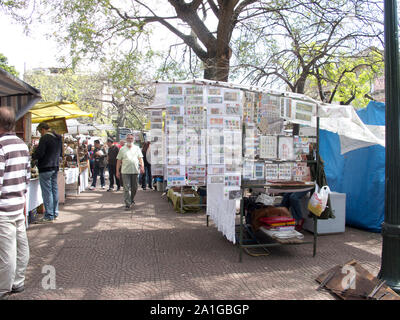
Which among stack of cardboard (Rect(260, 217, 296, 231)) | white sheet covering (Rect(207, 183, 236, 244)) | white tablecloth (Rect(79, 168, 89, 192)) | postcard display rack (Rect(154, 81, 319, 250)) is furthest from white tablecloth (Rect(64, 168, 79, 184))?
stack of cardboard (Rect(260, 217, 296, 231))

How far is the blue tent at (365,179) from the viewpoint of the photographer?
6684 millimetres

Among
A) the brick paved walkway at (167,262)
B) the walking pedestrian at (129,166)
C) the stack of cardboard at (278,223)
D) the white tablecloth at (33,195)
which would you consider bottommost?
the brick paved walkway at (167,262)

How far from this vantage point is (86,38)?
A: 9.41 metres

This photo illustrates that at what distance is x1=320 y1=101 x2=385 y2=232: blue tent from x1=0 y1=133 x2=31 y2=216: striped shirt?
253 inches

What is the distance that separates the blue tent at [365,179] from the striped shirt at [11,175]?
21.1 feet

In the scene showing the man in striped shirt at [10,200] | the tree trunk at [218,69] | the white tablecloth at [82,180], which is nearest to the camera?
the man in striped shirt at [10,200]

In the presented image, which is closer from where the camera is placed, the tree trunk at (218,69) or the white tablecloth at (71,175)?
the tree trunk at (218,69)

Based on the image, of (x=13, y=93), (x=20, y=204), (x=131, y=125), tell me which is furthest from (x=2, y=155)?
(x=131, y=125)

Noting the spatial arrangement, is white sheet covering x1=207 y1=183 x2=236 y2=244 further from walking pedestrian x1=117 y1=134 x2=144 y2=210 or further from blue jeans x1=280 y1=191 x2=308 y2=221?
walking pedestrian x1=117 y1=134 x2=144 y2=210

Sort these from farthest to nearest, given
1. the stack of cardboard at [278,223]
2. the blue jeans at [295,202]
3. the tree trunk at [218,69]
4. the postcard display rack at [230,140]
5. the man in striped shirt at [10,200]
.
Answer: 1. the tree trunk at [218,69]
2. the blue jeans at [295,202]
3. the stack of cardboard at [278,223]
4. the postcard display rack at [230,140]
5. the man in striped shirt at [10,200]

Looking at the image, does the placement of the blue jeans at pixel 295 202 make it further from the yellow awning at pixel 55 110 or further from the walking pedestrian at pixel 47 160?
the yellow awning at pixel 55 110

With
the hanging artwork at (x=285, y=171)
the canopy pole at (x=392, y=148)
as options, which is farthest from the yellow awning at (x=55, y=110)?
the canopy pole at (x=392, y=148)

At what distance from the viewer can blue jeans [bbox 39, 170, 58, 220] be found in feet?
22.0
